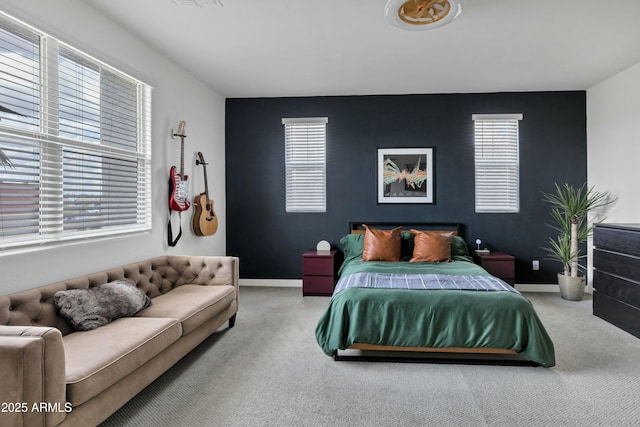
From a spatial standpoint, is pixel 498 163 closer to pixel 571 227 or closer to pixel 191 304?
pixel 571 227

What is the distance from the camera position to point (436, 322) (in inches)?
108

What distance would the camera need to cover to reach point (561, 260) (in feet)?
15.7

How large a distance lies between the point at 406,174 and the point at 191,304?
348 centimetres

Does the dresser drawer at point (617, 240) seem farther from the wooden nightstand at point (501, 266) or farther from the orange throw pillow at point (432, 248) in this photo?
the orange throw pillow at point (432, 248)

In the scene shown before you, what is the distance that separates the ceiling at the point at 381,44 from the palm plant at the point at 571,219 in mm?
1431

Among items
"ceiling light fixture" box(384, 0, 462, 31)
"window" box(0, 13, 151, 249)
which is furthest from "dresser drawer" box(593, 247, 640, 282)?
"window" box(0, 13, 151, 249)

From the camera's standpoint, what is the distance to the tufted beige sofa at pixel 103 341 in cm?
148

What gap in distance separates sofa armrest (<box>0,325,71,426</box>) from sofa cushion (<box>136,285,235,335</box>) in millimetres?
1009

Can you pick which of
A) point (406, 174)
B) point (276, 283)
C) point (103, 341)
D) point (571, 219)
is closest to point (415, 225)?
point (406, 174)

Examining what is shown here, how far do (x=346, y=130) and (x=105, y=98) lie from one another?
3.12m

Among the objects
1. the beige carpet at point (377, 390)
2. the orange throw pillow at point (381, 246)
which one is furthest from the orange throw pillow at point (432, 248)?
the beige carpet at point (377, 390)

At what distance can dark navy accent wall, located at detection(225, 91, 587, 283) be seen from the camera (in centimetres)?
502

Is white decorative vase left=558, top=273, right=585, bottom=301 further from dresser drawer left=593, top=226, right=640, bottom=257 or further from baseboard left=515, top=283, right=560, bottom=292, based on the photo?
dresser drawer left=593, top=226, right=640, bottom=257

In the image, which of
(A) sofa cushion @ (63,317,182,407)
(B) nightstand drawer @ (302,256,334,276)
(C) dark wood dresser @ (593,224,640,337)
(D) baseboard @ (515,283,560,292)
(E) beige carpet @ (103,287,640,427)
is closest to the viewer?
(A) sofa cushion @ (63,317,182,407)
